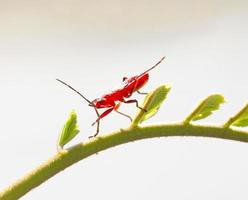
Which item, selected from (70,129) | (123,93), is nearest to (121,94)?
(123,93)

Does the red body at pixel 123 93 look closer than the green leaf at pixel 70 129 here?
No

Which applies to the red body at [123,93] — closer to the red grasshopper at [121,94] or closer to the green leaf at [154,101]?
the red grasshopper at [121,94]

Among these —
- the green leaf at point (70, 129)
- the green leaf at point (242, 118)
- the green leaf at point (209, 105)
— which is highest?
the green leaf at point (70, 129)

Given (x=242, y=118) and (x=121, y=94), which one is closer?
(x=242, y=118)

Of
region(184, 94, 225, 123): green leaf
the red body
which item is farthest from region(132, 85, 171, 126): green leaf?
the red body

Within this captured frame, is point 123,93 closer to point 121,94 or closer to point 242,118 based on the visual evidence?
point 121,94

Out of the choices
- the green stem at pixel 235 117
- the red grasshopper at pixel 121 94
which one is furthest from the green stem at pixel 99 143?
the red grasshopper at pixel 121 94

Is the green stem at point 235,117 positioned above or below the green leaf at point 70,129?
below

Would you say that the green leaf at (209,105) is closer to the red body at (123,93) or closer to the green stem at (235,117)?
the green stem at (235,117)

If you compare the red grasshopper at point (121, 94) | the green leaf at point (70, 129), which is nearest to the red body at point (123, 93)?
the red grasshopper at point (121, 94)
